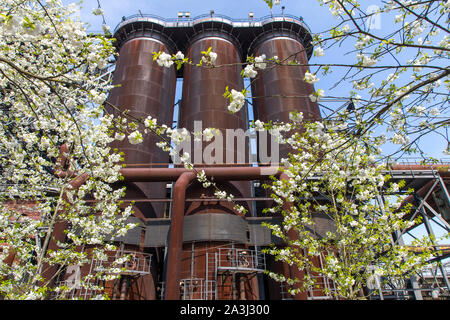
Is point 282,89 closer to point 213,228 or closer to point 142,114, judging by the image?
point 142,114

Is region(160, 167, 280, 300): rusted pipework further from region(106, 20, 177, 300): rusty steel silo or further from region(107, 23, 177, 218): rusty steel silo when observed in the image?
region(107, 23, 177, 218): rusty steel silo

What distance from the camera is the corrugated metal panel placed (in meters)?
12.5

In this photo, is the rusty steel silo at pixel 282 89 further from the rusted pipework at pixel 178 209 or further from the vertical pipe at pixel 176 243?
the vertical pipe at pixel 176 243

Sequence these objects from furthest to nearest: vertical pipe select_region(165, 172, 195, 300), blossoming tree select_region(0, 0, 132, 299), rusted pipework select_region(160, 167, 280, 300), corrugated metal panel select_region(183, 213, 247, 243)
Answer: corrugated metal panel select_region(183, 213, 247, 243)
rusted pipework select_region(160, 167, 280, 300)
vertical pipe select_region(165, 172, 195, 300)
blossoming tree select_region(0, 0, 132, 299)

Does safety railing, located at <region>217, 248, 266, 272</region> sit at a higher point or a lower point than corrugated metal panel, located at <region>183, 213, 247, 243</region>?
lower

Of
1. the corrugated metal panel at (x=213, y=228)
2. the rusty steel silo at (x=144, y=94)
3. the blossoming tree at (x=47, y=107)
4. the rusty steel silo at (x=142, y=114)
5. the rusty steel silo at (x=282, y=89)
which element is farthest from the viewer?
the rusty steel silo at (x=144, y=94)

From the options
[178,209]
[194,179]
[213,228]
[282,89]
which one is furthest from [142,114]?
[282,89]

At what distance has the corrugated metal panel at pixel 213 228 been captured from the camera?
12.5 m

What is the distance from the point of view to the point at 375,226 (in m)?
7.04

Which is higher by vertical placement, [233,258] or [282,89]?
[282,89]

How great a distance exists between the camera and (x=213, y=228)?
494 inches

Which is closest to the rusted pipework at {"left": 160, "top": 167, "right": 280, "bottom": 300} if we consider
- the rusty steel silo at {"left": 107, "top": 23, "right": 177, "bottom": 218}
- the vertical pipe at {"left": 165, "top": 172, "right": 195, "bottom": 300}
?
the vertical pipe at {"left": 165, "top": 172, "right": 195, "bottom": 300}

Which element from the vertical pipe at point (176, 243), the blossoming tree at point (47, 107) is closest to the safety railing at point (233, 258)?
the vertical pipe at point (176, 243)
